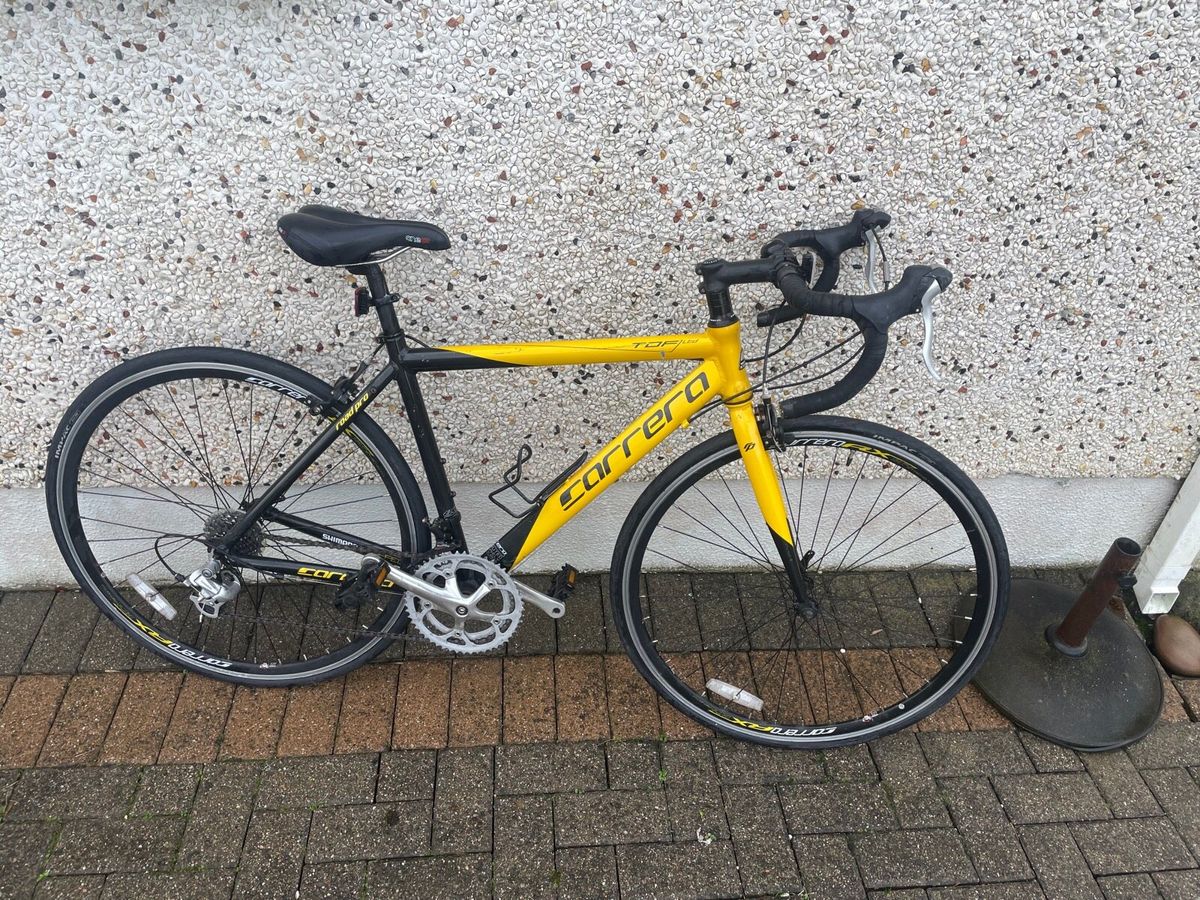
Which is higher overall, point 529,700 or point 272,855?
point 529,700

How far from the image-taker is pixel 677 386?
7.26 feet

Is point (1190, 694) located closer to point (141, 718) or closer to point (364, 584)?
point (364, 584)

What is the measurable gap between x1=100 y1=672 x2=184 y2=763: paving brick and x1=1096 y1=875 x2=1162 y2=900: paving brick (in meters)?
3.03

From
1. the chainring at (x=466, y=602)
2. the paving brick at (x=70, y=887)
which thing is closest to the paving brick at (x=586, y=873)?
the chainring at (x=466, y=602)

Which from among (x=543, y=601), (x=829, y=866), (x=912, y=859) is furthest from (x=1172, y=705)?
(x=543, y=601)

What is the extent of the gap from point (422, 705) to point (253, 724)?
1.90 ft

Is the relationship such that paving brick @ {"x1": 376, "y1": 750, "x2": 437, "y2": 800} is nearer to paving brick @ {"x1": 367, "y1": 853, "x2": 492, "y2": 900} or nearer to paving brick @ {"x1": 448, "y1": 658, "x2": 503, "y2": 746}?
paving brick @ {"x1": 448, "y1": 658, "x2": 503, "y2": 746}

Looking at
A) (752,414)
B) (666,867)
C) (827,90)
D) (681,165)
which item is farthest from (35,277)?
(666,867)

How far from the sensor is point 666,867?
2.32m

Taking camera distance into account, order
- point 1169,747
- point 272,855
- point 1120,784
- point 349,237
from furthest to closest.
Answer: point 1169,747 < point 1120,784 < point 272,855 < point 349,237

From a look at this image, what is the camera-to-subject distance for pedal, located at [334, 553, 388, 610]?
2.50 m

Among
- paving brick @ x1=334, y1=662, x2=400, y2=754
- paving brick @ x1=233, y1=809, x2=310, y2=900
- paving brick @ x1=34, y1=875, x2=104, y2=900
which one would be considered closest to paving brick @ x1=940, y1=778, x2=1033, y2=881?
paving brick @ x1=334, y1=662, x2=400, y2=754

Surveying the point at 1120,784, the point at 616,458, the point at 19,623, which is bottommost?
the point at 19,623

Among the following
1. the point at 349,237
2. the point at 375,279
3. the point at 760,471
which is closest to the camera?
the point at 349,237
